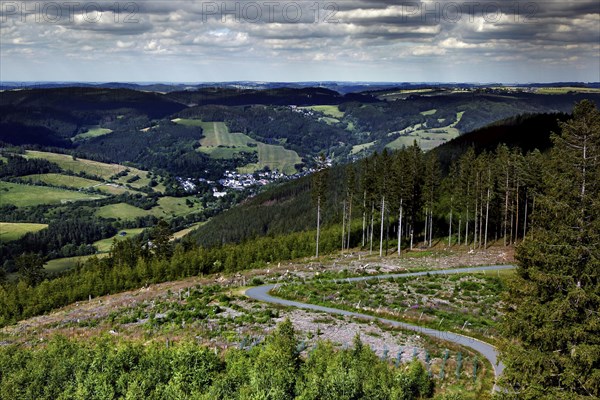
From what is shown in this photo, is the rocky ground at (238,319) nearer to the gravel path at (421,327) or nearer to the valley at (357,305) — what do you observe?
the valley at (357,305)

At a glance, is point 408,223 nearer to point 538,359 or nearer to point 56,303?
point 56,303

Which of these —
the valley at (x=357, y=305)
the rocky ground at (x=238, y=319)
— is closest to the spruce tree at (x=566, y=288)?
the valley at (x=357, y=305)

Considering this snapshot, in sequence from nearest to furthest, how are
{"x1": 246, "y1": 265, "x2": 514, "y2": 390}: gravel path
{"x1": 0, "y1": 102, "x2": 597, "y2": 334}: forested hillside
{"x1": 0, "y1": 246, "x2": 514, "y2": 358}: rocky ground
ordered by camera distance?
{"x1": 246, "y1": 265, "x2": 514, "y2": 390}: gravel path, {"x1": 0, "y1": 246, "x2": 514, "y2": 358}: rocky ground, {"x1": 0, "y1": 102, "x2": 597, "y2": 334}: forested hillside

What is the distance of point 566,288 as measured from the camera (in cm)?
2336

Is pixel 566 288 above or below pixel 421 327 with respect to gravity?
above

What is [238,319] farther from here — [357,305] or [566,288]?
[566,288]

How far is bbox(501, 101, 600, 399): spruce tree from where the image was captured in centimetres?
2245

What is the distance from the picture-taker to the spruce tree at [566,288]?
22.5 m

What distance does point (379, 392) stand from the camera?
96.7 ft

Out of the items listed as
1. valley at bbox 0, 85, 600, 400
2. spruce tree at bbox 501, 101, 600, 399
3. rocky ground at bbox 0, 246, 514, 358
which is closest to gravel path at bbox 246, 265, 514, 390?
valley at bbox 0, 85, 600, 400

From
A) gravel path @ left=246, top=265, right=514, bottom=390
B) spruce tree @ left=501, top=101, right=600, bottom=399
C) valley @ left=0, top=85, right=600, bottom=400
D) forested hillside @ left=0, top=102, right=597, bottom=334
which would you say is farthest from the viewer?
forested hillside @ left=0, top=102, right=597, bottom=334

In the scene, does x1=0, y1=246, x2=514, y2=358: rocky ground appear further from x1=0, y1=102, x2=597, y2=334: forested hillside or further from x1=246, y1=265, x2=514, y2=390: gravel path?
x1=0, y1=102, x2=597, y2=334: forested hillside

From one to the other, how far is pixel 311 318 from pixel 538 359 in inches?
1105

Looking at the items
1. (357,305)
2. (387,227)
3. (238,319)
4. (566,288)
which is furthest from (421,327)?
(387,227)
